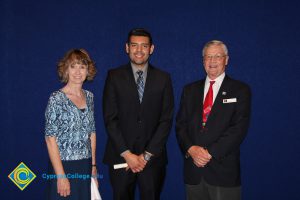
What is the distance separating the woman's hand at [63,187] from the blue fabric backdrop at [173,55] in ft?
3.69

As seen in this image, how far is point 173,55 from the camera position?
3105 millimetres

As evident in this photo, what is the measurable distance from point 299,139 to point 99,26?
2.57m

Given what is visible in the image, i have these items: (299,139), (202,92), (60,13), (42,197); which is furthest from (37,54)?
(299,139)

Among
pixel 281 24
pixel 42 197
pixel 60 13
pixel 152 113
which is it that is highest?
pixel 60 13

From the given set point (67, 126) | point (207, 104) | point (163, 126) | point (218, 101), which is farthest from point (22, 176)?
point (218, 101)

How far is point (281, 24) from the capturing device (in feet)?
9.95

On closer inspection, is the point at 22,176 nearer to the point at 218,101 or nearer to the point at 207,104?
the point at 207,104

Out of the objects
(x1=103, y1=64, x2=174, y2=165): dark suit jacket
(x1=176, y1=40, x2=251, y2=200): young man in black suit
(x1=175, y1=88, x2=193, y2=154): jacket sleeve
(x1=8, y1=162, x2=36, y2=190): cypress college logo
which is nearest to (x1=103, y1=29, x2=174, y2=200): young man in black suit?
(x1=103, y1=64, x2=174, y2=165): dark suit jacket

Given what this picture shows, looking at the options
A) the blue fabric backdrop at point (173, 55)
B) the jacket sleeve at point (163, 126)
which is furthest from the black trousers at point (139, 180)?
the blue fabric backdrop at point (173, 55)

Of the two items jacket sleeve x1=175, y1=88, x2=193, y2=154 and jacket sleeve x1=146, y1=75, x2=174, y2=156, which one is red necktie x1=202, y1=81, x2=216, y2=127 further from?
jacket sleeve x1=146, y1=75, x2=174, y2=156

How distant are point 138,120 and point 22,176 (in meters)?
1.68

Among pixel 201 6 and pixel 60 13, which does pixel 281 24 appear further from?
pixel 60 13

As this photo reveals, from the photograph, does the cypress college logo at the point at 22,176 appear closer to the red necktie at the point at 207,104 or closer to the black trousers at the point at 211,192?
the black trousers at the point at 211,192

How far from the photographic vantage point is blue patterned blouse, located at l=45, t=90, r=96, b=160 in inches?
82.7
